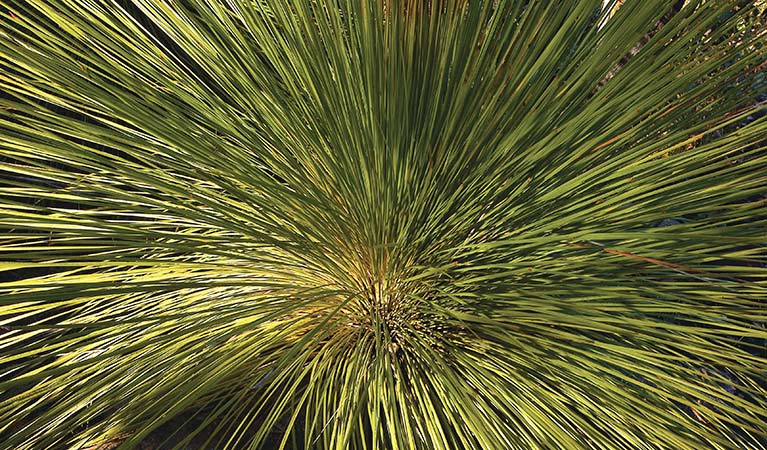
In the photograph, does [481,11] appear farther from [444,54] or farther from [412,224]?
[412,224]

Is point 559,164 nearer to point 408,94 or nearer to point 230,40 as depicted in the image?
point 408,94

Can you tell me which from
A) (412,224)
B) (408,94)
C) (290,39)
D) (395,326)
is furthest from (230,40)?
(395,326)

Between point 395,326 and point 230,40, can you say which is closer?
point 230,40

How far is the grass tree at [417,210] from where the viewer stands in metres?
0.92

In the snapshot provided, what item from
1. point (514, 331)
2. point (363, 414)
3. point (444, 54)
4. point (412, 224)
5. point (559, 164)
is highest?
point (444, 54)

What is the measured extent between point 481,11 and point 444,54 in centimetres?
8

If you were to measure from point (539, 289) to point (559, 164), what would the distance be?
22 cm

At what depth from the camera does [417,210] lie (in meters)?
1.05

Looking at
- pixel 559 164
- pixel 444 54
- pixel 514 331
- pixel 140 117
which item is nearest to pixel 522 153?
pixel 559 164

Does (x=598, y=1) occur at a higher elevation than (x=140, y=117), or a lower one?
higher

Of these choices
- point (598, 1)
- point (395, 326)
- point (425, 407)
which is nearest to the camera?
point (598, 1)

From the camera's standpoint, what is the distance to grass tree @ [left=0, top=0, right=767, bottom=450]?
919 mm

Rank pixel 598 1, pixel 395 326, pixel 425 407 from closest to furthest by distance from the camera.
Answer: pixel 598 1, pixel 425 407, pixel 395 326

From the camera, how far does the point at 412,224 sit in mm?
1075
